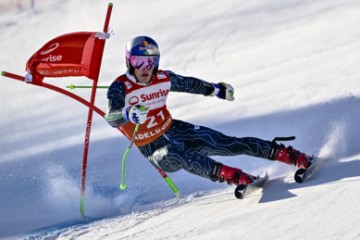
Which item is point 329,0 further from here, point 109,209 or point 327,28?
point 109,209

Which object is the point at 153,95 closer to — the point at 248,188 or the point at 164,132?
the point at 164,132

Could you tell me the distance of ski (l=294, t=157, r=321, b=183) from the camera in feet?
16.6

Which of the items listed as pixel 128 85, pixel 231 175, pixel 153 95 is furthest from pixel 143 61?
pixel 231 175

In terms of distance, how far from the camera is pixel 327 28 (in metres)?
12.2

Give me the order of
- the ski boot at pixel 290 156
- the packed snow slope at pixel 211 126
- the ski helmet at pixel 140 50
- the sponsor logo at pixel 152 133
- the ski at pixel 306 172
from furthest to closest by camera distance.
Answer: the sponsor logo at pixel 152 133, the ski helmet at pixel 140 50, the ski boot at pixel 290 156, the ski at pixel 306 172, the packed snow slope at pixel 211 126

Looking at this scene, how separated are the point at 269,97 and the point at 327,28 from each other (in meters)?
3.86

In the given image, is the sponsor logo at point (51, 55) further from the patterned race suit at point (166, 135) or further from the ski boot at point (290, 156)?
the ski boot at point (290, 156)

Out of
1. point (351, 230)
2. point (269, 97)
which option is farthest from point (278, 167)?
point (269, 97)

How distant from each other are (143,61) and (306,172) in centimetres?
156

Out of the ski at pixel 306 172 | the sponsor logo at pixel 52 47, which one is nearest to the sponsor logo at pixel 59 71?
the sponsor logo at pixel 52 47

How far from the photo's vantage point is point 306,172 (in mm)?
5117

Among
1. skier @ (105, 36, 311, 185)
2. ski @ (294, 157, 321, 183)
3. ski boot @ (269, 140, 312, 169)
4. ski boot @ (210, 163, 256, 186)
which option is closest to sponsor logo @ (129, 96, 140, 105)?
skier @ (105, 36, 311, 185)

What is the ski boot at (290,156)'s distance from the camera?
541 centimetres

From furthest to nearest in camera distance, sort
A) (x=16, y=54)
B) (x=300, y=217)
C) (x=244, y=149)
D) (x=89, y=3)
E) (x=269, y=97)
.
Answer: (x=89, y=3)
(x=16, y=54)
(x=269, y=97)
(x=244, y=149)
(x=300, y=217)
